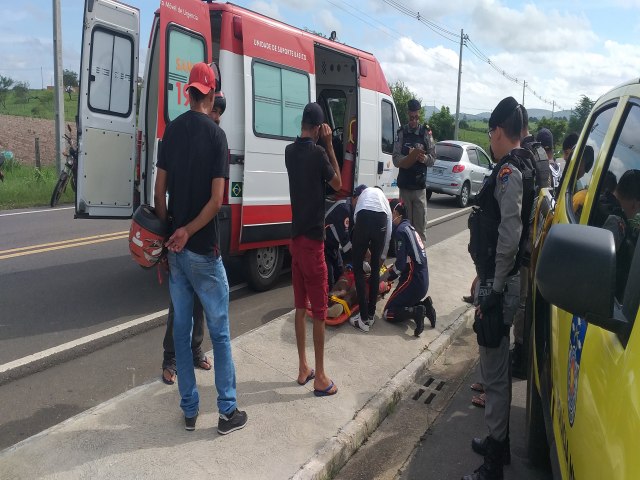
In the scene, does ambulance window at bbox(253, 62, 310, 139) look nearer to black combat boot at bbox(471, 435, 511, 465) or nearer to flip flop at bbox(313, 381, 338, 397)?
flip flop at bbox(313, 381, 338, 397)

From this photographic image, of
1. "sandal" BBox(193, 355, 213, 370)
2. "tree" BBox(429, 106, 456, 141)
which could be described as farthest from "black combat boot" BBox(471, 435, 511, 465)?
"tree" BBox(429, 106, 456, 141)

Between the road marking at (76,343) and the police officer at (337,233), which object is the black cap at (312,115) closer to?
the police officer at (337,233)

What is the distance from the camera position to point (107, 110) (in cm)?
556

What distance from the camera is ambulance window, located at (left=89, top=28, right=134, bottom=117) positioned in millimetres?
5418

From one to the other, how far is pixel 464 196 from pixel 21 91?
195ft

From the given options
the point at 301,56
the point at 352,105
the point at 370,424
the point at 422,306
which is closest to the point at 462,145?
the point at 352,105

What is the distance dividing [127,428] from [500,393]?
2167mm

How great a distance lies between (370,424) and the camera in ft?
12.1

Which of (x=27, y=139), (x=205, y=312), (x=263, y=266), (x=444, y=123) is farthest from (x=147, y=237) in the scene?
(x=444, y=123)

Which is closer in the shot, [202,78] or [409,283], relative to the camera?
[202,78]

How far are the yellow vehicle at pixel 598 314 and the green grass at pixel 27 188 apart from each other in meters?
12.1

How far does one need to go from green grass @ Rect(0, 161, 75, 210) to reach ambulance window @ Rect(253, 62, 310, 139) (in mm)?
8265

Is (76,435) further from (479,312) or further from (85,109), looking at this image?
(85,109)

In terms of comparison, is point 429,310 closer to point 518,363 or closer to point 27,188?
point 518,363
